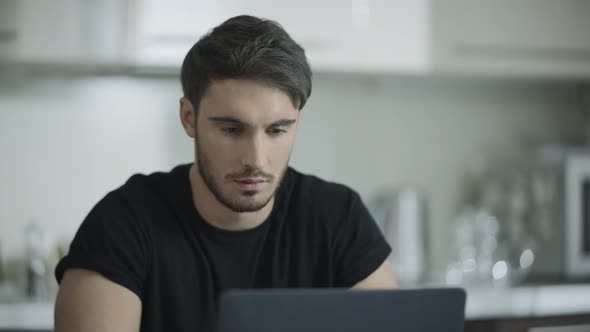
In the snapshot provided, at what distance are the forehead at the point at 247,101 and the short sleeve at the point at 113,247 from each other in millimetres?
232

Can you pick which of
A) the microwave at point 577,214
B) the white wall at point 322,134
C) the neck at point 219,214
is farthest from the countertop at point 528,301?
the neck at point 219,214

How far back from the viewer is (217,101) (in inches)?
50.4

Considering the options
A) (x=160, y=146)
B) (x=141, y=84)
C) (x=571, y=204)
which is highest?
(x=141, y=84)

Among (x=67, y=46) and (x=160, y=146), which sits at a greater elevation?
(x=67, y=46)

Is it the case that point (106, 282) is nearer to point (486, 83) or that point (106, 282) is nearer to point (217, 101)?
point (217, 101)

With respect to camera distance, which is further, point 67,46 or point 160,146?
point 160,146

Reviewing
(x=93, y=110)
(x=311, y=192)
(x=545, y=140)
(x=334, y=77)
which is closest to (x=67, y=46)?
(x=93, y=110)

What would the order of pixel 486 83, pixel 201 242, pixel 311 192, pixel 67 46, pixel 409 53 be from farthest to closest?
1. pixel 486 83
2. pixel 409 53
3. pixel 67 46
4. pixel 311 192
5. pixel 201 242

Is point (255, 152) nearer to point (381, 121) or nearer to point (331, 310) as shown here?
point (331, 310)

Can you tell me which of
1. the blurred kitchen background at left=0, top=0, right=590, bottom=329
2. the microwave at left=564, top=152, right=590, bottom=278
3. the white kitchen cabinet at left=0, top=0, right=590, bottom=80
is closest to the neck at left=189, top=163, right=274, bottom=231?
the blurred kitchen background at left=0, top=0, right=590, bottom=329

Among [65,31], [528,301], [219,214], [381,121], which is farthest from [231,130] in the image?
[381,121]

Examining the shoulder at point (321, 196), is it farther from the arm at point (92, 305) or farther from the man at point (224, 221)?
the arm at point (92, 305)

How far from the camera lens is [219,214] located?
1.42 metres

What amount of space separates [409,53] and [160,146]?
0.86 metres
